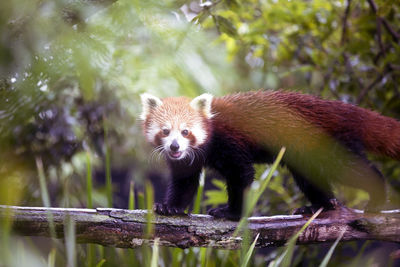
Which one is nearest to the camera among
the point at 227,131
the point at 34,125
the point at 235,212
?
the point at 235,212

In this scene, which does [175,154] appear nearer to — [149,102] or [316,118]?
[149,102]

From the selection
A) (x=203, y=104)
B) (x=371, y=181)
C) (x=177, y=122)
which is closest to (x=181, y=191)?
(x=177, y=122)

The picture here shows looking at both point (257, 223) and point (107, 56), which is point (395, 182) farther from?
point (107, 56)

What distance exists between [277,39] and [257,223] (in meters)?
1.48

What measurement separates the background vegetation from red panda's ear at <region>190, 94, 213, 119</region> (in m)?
0.17

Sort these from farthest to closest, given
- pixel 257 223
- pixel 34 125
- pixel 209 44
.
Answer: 1. pixel 209 44
2. pixel 34 125
3. pixel 257 223

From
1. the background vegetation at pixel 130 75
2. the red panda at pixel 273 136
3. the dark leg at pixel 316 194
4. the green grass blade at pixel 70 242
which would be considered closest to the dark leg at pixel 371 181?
the red panda at pixel 273 136

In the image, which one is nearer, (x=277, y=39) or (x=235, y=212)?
(x=235, y=212)

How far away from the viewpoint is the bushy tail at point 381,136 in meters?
1.82

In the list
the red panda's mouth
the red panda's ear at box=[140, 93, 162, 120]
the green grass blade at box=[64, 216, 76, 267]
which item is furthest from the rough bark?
the red panda's ear at box=[140, 93, 162, 120]

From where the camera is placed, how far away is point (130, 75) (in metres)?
2.12

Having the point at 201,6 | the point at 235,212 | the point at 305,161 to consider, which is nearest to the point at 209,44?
the point at 201,6

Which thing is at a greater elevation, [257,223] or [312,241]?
[257,223]

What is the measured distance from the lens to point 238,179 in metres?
1.79
